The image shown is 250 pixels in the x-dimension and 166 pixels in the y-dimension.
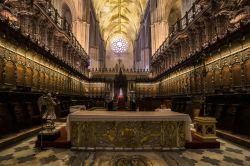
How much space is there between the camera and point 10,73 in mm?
8875

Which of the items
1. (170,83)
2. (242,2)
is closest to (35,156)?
(242,2)

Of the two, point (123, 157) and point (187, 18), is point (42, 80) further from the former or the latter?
point (187, 18)

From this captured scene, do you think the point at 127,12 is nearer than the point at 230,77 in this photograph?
No

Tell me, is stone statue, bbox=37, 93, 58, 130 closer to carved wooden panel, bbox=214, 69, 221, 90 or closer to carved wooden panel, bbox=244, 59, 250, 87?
carved wooden panel, bbox=244, 59, 250, 87

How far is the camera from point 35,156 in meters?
4.10

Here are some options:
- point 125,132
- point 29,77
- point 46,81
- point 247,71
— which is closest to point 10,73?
point 29,77

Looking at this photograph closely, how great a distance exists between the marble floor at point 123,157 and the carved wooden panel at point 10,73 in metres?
5.12

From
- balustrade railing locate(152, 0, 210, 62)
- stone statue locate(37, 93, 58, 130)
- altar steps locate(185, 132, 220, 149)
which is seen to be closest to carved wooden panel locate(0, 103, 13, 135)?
stone statue locate(37, 93, 58, 130)

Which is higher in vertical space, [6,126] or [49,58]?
[49,58]

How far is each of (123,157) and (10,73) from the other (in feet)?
25.9

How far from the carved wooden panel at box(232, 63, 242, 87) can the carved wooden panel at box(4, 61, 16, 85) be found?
37.4 ft

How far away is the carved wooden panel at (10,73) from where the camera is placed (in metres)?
8.54

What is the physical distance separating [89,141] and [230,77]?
8.05 m

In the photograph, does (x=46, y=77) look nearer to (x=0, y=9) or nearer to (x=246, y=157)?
(x=0, y=9)
